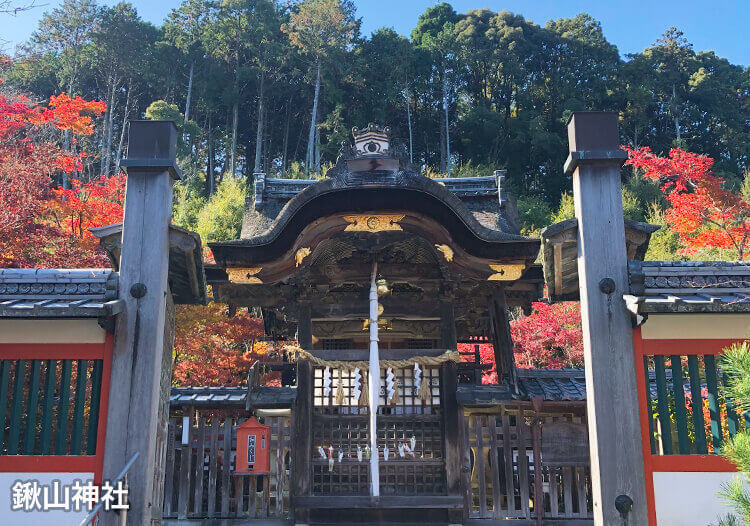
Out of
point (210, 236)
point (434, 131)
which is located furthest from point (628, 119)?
point (210, 236)

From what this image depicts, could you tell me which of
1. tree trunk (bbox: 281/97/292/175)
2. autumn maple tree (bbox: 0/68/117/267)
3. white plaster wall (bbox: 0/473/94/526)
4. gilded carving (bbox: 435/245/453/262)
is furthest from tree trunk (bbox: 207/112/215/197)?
white plaster wall (bbox: 0/473/94/526)

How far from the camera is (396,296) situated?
9.69 m

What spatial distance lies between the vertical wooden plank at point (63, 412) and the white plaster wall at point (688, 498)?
5.96 m

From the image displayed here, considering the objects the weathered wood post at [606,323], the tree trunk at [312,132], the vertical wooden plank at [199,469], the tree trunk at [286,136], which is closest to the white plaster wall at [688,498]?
the weathered wood post at [606,323]

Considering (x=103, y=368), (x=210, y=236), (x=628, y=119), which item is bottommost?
(x=103, y=368)

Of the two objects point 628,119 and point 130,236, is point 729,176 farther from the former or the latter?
point 130,236

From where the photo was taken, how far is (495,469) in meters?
8.49

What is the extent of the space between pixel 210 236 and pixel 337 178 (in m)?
19.3

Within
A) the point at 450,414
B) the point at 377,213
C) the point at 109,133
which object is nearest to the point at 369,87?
the point at 109,133

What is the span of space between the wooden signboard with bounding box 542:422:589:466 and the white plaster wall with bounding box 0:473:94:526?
18.3 feet

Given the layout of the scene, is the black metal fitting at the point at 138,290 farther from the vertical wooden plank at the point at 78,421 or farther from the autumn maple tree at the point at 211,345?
the autumn maple tree at the point at 211,345

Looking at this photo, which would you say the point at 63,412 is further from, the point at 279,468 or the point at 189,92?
the point at 189,92

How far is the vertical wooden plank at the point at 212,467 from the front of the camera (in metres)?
8.75

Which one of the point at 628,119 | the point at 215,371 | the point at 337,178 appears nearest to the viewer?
the point at 337,178
